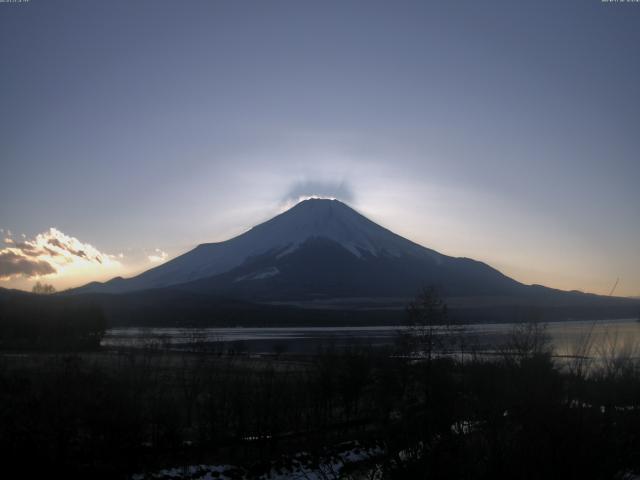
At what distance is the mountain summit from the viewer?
15138 centimetres

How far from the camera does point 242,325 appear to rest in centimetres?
9544

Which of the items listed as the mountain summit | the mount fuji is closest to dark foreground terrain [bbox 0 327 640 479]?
the mount fuji

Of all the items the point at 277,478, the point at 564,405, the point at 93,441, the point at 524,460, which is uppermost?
the point at 564,405

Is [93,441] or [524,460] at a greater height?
[524,460]

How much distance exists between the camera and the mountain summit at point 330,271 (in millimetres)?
151375

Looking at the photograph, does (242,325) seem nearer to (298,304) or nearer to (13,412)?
(298,304)

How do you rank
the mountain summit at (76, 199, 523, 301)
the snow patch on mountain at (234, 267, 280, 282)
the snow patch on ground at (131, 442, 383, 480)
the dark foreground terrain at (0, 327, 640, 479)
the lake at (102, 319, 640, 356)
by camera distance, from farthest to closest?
1. the snow patch on mountain at (234, 267, 280, 282)
2. the mountain summit at (76, 199, 523, 301)
3. the lake at (102, 319, 640, 356)
4. the snow patch on ground at (131, 442, 383, 480)
5. the dark foreground terrain at (0, 327, 640, 479)

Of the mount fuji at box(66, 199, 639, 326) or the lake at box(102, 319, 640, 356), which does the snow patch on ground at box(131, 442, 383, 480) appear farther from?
the mount fuji at box(66, 199, 639, 326)

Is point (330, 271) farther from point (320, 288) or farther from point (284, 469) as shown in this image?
point (284, 469)

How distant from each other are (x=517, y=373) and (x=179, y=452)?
7916mm

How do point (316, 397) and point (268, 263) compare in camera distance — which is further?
point (268, 263)

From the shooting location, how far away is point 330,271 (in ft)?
549

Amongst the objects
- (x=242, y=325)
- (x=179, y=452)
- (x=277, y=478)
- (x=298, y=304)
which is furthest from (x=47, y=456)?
(x=298, y=304)

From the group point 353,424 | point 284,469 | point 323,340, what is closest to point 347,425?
point 353,424
